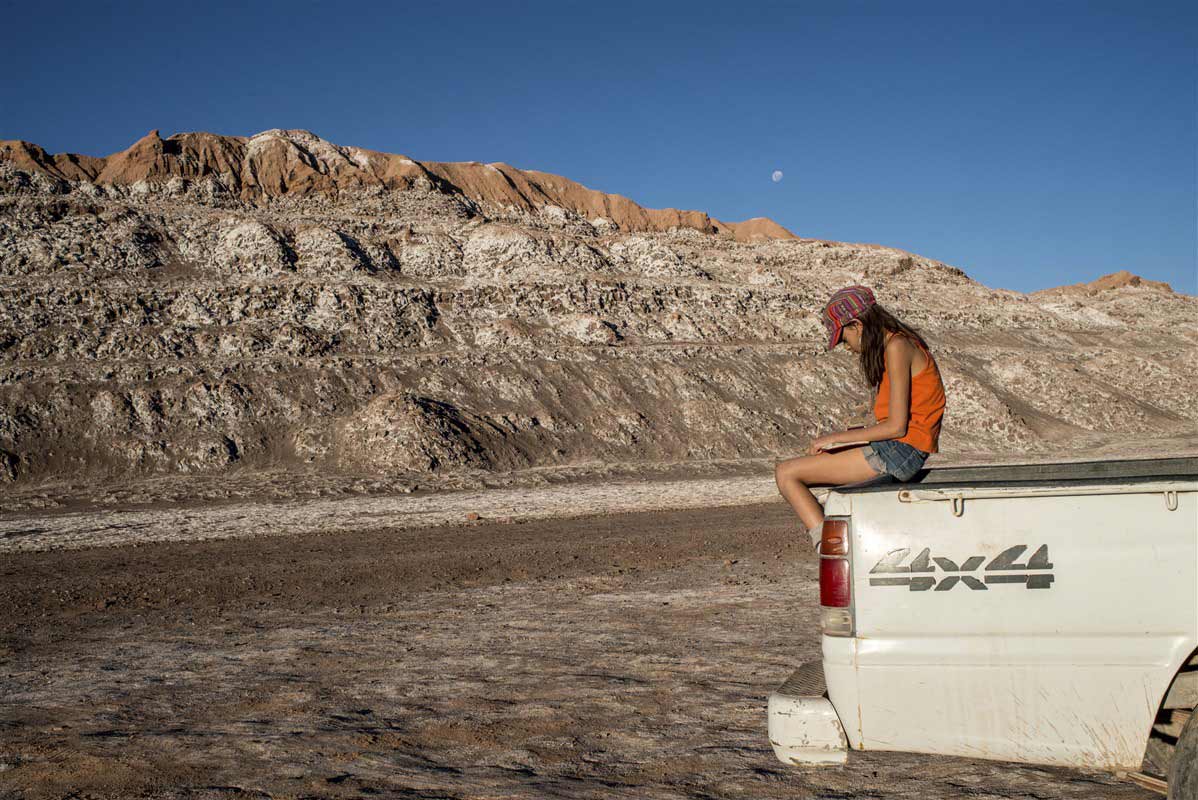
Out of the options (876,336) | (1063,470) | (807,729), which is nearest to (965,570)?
(807,729)

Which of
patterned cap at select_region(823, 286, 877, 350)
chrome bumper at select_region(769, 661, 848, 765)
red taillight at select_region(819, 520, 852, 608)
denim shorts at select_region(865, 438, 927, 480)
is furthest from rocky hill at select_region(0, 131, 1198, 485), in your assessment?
red taillight at select_region(819, 520, 852, 608)

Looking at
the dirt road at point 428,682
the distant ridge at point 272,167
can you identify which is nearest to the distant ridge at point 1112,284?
the distant ridge at point 272,167

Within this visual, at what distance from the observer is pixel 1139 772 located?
12.5ft

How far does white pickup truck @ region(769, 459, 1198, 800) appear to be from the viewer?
375 cm

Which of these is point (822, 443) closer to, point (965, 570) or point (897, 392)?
point (897, 392)

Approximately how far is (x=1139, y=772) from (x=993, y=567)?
1074 mm

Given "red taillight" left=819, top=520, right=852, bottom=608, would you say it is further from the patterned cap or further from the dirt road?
the patterned cap

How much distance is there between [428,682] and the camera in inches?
297

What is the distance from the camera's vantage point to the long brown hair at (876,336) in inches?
216

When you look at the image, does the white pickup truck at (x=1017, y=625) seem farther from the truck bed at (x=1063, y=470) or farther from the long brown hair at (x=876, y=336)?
the truck bed at (x=1063, y=470)

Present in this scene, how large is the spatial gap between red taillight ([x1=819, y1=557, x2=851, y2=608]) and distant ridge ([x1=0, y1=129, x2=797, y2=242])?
63.3 m

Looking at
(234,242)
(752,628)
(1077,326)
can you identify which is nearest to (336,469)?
(234,242)

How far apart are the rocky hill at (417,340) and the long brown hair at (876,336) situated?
2663cm

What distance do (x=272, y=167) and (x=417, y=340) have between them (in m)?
28.4
